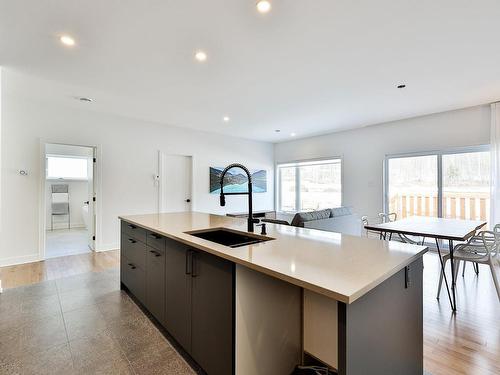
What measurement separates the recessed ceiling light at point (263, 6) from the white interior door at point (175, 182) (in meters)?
4.09

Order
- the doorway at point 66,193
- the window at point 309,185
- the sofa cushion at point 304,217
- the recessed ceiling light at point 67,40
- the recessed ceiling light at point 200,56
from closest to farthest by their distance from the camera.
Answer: the recessed ceiling light at point 67,40
the recessed ceiling light at point 200,56
the sofa cushion at point 304,217
the doorway at point 66,193
the window at point 309,185

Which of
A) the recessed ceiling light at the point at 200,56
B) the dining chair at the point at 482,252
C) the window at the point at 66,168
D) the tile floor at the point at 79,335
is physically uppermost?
the recessed ceiling light at the point at 200,56

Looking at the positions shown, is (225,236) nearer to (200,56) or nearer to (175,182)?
(200,56)

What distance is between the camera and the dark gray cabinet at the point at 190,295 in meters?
1.28

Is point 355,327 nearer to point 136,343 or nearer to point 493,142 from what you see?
point 136,343

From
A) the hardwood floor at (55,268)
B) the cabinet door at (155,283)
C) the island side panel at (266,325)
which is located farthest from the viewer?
the hardwood floor at (55,268)

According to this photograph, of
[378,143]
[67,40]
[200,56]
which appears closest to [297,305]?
[200,56]

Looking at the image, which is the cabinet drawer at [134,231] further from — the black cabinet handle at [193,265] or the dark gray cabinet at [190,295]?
the black cabinet handle at [193,265]

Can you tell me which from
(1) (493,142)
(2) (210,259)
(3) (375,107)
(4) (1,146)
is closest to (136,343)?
(2) (210,259)

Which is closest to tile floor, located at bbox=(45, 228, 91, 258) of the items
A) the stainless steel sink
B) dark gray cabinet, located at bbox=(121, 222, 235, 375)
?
dark gray cabinet, located at bbox=(121, 222, 235, 375)

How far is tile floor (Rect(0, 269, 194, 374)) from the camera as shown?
167 cm

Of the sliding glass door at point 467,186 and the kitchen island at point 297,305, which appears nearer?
the kitchen island at point 297,305

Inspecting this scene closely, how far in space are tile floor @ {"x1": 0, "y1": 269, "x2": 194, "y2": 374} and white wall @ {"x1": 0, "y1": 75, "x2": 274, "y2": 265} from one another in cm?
157

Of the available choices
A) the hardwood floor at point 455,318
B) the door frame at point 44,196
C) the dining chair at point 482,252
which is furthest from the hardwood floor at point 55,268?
the dining chair at point 482,252
